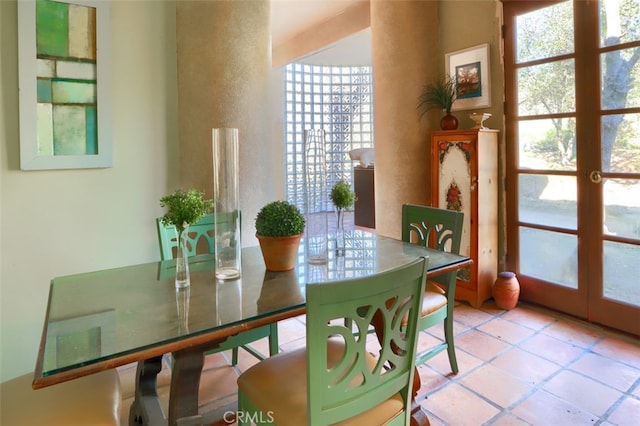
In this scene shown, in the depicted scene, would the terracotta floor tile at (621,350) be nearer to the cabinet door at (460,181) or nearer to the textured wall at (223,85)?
the cabinet door at (460,181)

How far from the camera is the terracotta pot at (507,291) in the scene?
3.01 meters

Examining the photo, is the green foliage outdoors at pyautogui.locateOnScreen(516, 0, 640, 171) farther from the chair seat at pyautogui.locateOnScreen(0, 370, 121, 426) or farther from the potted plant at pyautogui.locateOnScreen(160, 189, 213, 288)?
the chair seat at pyautogui.locateOnScreen(0, 370, 121, 426)

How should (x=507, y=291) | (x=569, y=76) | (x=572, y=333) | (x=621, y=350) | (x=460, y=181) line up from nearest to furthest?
(x=621, y=350), (x=572, y=333), (x=569, y=76), (x=507, y=291), (x=460, y=181)

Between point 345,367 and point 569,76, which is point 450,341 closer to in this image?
point 345,367

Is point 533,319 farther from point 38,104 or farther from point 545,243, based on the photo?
point 38,104

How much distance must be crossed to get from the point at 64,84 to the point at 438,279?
2392 mm

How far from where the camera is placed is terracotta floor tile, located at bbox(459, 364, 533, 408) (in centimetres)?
195

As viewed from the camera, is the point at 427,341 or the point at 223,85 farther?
the point at 223,85

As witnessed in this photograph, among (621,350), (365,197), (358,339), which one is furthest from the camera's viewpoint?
(365,197)

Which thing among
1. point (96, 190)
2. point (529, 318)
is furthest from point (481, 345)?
point (96, 190)

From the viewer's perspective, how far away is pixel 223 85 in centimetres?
279

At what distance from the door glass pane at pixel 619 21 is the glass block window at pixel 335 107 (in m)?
4.70

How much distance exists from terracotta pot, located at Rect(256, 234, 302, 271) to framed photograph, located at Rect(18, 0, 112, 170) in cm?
150

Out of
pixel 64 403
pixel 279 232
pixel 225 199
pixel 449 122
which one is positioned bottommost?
pixel 64 403
